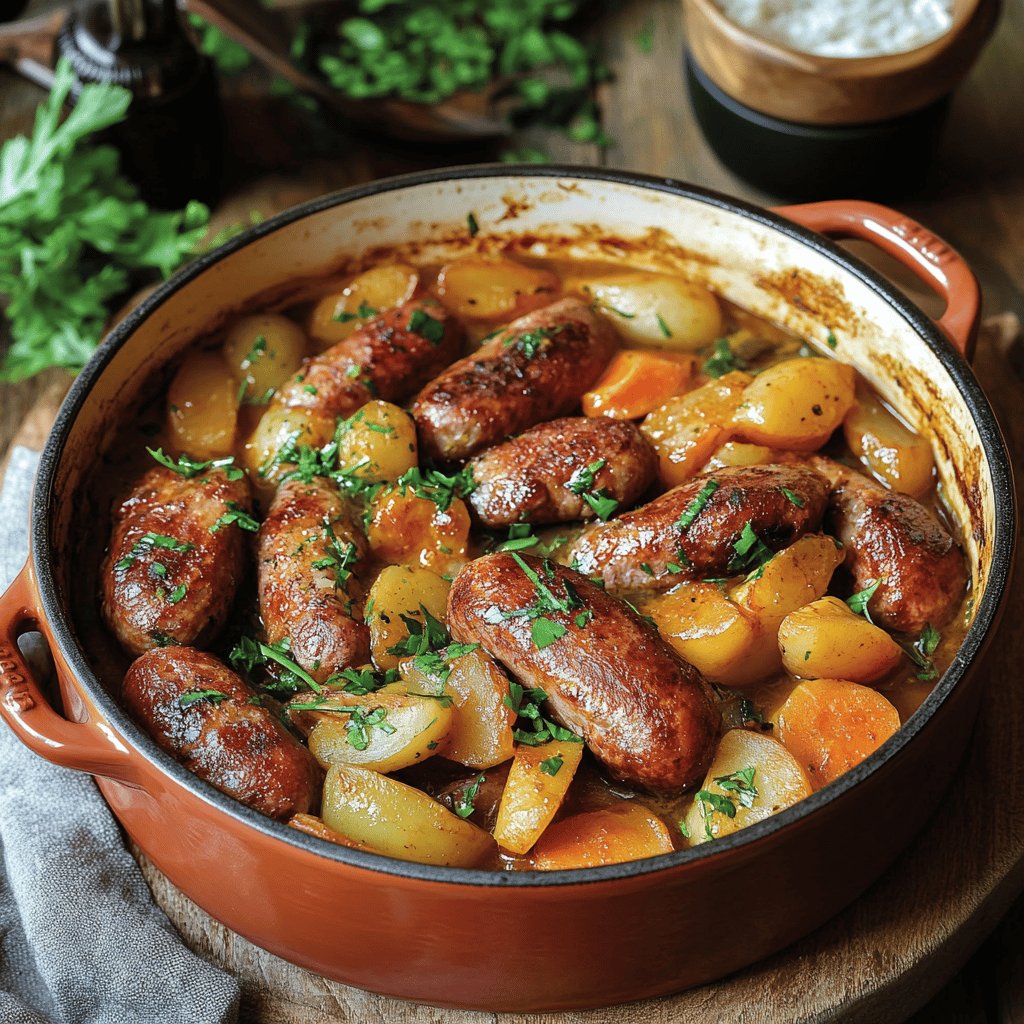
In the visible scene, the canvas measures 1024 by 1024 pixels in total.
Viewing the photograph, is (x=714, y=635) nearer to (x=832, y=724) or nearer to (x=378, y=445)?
(x=832, y=724)

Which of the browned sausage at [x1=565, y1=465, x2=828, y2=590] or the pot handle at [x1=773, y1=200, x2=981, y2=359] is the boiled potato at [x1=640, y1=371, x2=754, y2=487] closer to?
the browned sausage at [x1=565, y1=465, x2=828, y2=590]

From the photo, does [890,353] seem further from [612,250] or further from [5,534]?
[5,534]

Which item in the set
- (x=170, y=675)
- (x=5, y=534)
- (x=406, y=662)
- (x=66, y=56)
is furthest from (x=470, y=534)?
(x=66, y=56)

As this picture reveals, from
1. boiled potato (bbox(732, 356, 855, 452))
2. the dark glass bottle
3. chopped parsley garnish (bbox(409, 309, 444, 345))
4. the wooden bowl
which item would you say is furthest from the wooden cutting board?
the dark glass bottle

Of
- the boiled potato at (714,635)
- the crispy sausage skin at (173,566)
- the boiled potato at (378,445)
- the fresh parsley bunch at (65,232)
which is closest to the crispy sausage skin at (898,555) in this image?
the boiled potato at (714,635)

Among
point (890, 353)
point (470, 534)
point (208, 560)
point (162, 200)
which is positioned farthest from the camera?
point (162, 200)

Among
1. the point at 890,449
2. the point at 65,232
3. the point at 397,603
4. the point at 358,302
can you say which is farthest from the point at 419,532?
the point at 65,232
